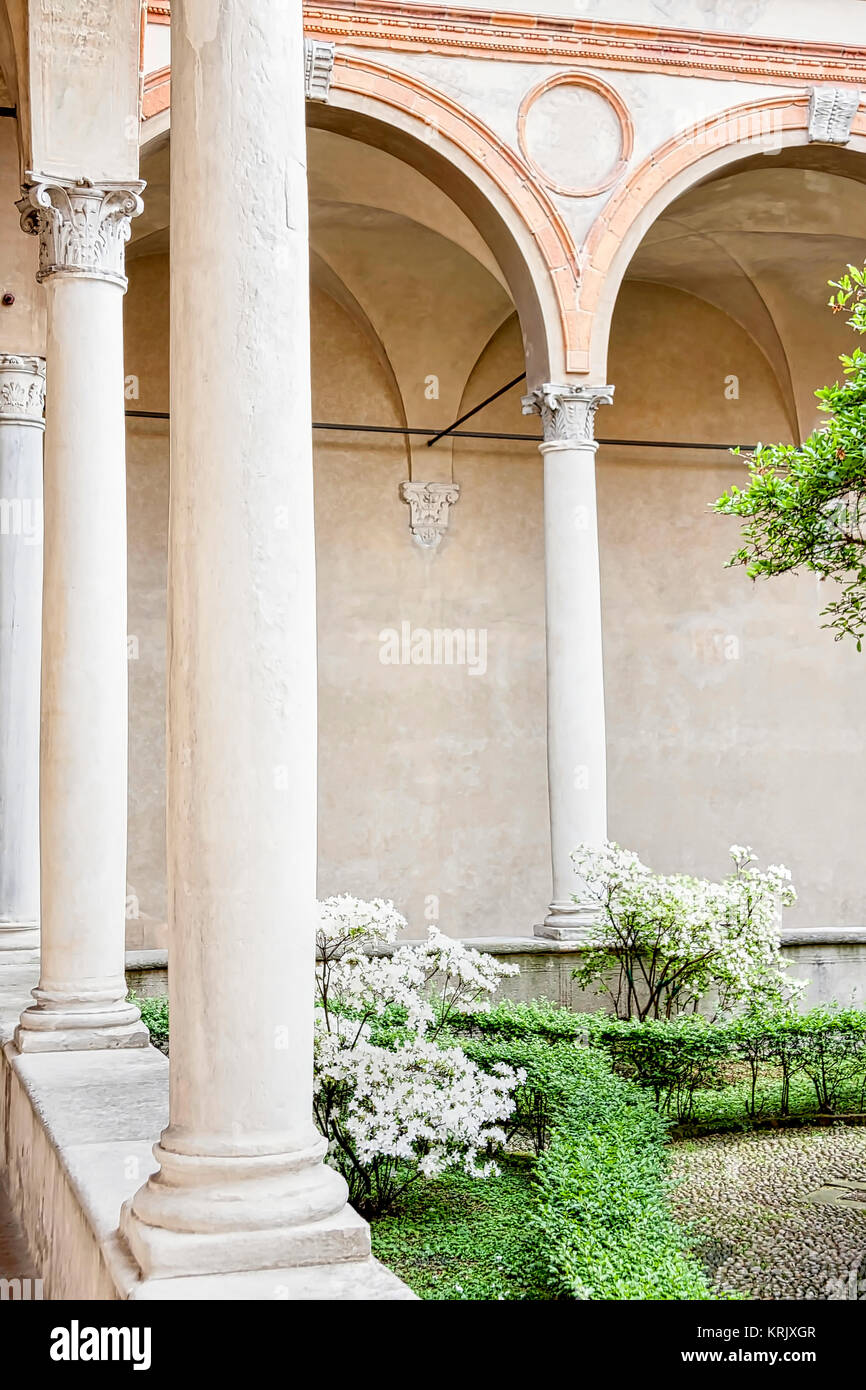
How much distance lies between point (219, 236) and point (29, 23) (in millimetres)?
3193

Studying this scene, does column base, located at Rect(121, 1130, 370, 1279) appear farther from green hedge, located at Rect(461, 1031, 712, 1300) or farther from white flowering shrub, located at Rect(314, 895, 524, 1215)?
white flowering shrub, located at Rect(314, 895, 524, 1215)

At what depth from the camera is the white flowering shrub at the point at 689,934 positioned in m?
8.20

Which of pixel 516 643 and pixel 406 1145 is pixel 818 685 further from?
pixel 406 1145

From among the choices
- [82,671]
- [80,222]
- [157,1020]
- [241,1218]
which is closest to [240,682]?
[241,1218]

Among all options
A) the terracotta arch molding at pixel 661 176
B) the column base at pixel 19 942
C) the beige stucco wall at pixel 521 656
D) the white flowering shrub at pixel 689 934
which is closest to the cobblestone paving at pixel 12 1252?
the column base at pixel 19 942

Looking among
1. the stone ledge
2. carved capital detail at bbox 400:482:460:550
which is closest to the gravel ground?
the stone ledge

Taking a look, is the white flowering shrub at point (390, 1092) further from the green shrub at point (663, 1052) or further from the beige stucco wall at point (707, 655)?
the beige stucco wall at point (707, 655)

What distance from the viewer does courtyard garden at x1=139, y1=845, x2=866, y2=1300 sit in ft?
14.5

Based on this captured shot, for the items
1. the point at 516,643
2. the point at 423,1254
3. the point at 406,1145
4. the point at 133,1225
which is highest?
the point at 516,643

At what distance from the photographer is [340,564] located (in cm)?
1354

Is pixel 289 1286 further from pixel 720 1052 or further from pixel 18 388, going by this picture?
pixel 18 388

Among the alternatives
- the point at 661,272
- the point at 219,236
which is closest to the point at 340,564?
the point at 661,272

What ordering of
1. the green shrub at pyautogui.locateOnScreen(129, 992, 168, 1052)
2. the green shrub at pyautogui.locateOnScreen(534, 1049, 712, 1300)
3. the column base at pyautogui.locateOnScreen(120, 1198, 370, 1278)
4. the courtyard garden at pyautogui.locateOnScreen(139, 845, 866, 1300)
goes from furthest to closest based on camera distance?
the green shrub at pyautogui.locateOnScreen(129, 992, 168, 1052), the courtyard garden at pyautogui.locateOnScreen(139, 845, 866, 1300), the green shrub at pyautogui.locateOnScreen(534, 1049, 712, 1300), the column base at pyautogui.locateOnScreen(120, 1198, 370, 1278)

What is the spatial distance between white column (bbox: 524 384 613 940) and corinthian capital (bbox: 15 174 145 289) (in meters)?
4.59
